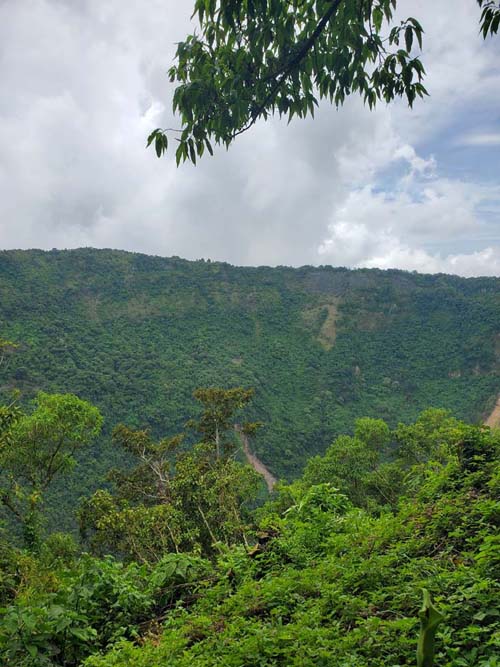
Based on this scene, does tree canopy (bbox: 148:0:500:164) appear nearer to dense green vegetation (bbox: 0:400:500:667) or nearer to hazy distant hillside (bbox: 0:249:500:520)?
dense green vegetation (bbox: 0:400:500:667)

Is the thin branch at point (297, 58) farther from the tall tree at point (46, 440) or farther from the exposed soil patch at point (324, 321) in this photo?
the exposed soil patch at point (324, 321)

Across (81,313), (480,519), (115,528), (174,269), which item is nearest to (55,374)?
(81,313)

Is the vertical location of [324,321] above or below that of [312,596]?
above

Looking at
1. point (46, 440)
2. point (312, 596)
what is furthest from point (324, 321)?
point (312, 596)

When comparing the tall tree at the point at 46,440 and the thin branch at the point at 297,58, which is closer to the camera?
the thin branch at the point at 297,58

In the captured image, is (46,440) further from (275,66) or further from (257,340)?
→ (257,340)

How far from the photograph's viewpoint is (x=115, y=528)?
11.8m

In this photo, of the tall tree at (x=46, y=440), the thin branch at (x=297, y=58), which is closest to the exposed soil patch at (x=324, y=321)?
the tall tree at (x=46, y=440)

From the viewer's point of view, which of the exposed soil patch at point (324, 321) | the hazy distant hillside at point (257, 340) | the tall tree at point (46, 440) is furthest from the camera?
the exposed soil patch at point (324, 321)

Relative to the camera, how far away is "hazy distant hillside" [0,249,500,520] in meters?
47.1

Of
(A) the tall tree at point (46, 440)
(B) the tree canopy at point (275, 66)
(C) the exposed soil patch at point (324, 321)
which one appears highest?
(C) the exposed soil patch at point (324, 321)

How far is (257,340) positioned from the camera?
71250 millimetres

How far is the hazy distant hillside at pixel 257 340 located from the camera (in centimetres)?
4712

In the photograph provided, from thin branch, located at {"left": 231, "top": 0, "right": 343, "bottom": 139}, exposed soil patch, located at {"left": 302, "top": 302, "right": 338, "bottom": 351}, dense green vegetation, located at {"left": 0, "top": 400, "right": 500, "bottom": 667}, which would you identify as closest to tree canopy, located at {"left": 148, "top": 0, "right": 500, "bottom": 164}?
thin branch, located at {"left": 231, "top": 0, "right": 343, "bottom": 139}
